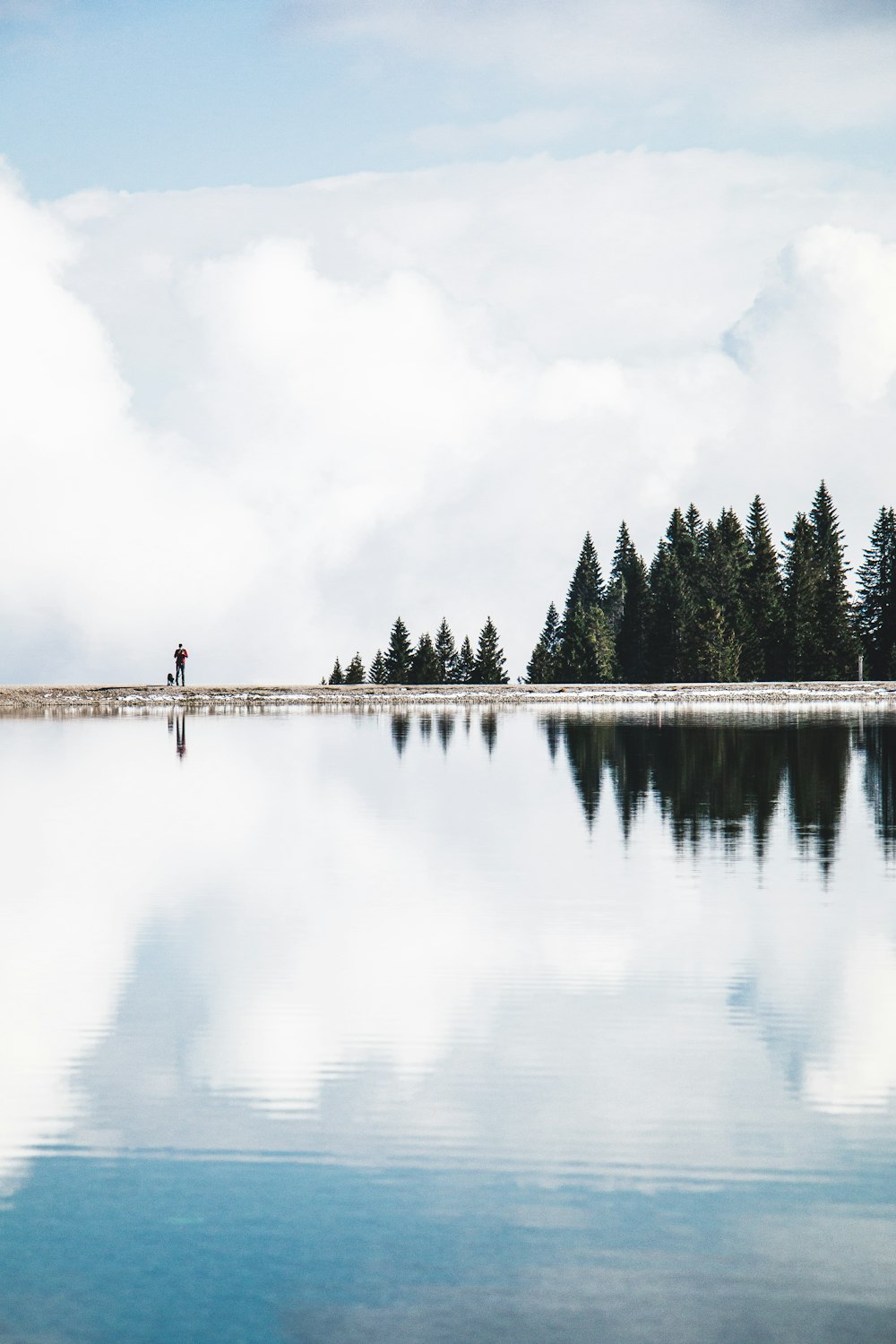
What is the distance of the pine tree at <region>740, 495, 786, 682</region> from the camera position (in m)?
113

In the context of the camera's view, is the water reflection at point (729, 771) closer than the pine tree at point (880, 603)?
Yes

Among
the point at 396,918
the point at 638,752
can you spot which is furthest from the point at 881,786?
the point at 396,918

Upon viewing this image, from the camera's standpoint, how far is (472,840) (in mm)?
16938

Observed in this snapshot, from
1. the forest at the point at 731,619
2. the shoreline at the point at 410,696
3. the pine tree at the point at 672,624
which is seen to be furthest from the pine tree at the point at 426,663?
the shoreline at the point at 410,696

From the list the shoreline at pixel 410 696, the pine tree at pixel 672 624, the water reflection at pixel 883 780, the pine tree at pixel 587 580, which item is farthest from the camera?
the pine tree at pixel 587 580

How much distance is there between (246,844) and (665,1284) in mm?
11874

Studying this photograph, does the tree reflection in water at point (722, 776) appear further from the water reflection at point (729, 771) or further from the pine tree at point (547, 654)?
the pine tree at point (547, 654)

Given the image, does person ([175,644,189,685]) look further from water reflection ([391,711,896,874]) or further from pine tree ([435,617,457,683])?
pine tree ([435,617,457,683])

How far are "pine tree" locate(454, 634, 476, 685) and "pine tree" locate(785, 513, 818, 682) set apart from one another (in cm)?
3674

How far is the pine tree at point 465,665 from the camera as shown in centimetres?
13938

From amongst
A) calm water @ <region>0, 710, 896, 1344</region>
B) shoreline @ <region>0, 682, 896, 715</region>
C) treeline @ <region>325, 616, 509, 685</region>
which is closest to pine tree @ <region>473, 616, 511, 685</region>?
treeline @ <region>325, 616, 509, 685</region>

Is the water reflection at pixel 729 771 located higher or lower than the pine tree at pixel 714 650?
lower

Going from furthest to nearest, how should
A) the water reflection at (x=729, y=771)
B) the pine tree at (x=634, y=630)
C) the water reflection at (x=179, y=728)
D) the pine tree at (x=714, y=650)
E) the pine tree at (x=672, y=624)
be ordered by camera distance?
the pine tree at (x=634, y=630)
the pine tree at (x=672, y=624)
the pine tree at (x=714, y=650)
the water reflection at (x=179, y=728)
the water reflection at (x=729, y=771)

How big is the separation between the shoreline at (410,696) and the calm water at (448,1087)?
147ft
